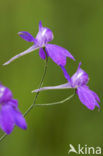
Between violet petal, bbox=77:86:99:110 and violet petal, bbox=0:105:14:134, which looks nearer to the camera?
violet petal, bbox=0:105:14:134

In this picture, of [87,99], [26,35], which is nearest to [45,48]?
[26,35]

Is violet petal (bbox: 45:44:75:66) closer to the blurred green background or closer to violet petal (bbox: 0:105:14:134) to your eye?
violet petal (bbox: 0:105:14:134)

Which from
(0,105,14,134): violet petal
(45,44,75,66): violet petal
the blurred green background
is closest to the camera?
(0,105,14,134): violet petal

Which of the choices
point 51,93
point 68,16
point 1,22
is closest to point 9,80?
point 51,93

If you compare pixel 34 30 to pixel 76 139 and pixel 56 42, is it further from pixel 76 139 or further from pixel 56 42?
pixel 76 139

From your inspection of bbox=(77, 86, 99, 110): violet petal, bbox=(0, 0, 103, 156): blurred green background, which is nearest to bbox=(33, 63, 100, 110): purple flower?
bbox=(77, 86, 99, 110): violet petal

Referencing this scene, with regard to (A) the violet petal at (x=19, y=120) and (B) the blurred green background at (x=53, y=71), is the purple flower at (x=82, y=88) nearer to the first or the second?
(A) the violet petal at (x=19, y=120)
